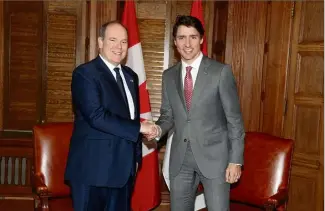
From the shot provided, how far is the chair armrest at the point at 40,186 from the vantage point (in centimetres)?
238

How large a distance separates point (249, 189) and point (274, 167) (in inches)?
8.0

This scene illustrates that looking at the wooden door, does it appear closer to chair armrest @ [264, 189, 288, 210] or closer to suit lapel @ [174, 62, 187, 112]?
chair armrest @ [264, 189, 288, 210]

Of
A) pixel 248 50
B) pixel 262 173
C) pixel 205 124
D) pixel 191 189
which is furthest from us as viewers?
pixel 248 50

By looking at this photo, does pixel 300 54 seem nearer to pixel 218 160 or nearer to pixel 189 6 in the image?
pixel 189 6

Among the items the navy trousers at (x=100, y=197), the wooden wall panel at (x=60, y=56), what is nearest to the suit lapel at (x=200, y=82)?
the navy trousers at (x=100, y=197)

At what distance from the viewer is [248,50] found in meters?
3.18

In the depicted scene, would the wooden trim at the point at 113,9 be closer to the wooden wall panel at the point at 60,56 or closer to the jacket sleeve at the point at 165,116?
the wooden wall panel at the point at 60,56

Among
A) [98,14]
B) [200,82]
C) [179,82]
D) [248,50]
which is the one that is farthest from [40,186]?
[248,50]

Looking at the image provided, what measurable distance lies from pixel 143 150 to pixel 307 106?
117 centimetres

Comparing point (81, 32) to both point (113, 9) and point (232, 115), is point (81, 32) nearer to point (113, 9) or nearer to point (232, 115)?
point (113, 9)

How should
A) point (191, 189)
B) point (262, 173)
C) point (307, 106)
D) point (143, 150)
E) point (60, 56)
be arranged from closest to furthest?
1. point (191, 189)
2. point (262, 173)
3. point (307, 106)
4. point (143, 150)
5. point (60, 56)

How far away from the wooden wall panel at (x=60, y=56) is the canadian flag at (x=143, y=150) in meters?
0.67

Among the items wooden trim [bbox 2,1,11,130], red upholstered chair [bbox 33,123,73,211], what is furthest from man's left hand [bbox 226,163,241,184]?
wooden trim [bbox 2,1,11,130]

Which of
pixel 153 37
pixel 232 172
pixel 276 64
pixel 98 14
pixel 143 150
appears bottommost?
pixel 143 150
